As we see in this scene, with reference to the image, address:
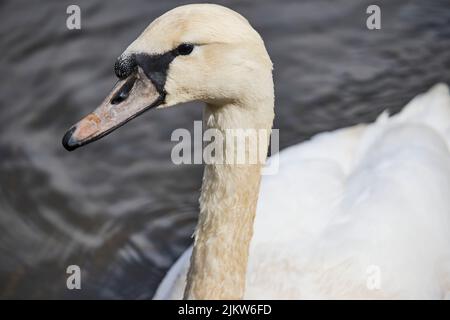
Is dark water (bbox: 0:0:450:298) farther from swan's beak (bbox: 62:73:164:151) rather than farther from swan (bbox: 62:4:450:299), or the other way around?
swan's beak (bbox: 62:73:164:151)

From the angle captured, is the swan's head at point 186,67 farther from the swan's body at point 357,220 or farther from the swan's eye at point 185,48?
the swan's body at point 357,220

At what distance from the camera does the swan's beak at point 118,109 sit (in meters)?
3.15

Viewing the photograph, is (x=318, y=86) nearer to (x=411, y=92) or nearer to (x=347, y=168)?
(x=411, y=92)

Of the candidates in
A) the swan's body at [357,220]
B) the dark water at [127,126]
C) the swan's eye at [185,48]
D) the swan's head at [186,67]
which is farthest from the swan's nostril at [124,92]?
the dark water at [127,126]

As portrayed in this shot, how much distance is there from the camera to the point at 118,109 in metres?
3.18

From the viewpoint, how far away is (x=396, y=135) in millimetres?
4824

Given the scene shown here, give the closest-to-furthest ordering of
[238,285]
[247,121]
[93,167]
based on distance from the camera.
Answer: [247,121] → [238,285] → [93,167]

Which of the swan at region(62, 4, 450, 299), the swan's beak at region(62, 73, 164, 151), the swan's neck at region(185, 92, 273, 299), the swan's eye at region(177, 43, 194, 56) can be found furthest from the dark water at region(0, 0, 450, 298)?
the swan's eye at region(177, 43, 194, 56)

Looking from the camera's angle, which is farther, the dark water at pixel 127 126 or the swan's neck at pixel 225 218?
the dark water at pixel 127 126

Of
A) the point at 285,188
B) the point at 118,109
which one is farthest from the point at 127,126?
the point at 118,109

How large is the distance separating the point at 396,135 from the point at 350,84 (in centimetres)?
170
